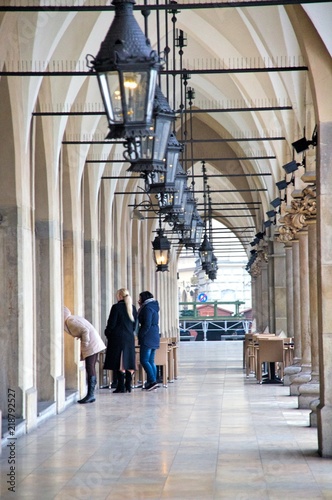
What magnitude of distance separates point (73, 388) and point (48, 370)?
2.32m

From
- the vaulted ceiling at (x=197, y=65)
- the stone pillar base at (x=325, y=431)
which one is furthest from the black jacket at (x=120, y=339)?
the stone pillar base at (x=325, y=431)

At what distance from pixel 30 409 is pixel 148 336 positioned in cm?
481

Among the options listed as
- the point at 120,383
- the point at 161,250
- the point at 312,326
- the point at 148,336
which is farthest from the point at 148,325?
the point at 161,250

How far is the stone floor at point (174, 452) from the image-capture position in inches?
297

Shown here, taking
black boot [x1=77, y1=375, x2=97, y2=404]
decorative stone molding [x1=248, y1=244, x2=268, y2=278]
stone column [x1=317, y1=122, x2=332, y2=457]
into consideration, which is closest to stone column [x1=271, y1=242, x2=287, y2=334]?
decorative stone molding [x1=248, y1=244, x2=268, y2=278]

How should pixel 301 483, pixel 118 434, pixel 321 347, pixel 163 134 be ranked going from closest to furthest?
pixel 163 134
pixel 301 483
pixel 321 347
pixel 118 434

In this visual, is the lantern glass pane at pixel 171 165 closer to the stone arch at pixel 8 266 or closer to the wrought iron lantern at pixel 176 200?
the wrought iron lantern at pixel 176 200

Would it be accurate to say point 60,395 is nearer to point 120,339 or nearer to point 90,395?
point 90,395

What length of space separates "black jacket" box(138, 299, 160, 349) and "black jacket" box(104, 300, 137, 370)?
301 millimetres

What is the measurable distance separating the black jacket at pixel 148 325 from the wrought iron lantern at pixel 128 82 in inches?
445

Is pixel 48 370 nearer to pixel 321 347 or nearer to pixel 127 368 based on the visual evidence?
pixel 127 368

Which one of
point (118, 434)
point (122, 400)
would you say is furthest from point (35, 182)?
point (118, 434)

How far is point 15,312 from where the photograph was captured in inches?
474

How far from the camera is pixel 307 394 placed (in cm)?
1366
